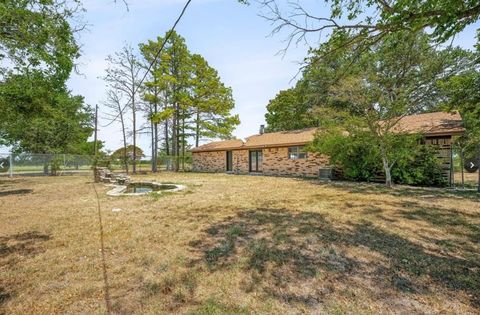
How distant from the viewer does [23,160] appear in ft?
56.9

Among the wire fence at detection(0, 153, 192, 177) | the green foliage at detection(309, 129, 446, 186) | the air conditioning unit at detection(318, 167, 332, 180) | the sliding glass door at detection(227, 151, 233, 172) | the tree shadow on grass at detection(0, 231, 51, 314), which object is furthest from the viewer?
the sliding glass door at detection(227, 151, 233, 172)

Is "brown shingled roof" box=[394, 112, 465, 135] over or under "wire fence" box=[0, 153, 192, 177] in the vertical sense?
over

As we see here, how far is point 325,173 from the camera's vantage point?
13234 millimetres

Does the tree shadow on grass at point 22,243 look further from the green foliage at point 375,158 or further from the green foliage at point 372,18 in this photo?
the green foliage at point 375,158

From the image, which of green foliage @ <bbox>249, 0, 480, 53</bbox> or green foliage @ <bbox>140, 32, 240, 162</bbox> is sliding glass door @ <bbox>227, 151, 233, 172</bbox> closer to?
green foliage @ <bbox>140, 32, 240, 162</bbox>

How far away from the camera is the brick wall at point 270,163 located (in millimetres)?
14470

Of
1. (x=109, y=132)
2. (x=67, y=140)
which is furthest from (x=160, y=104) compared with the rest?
(x=67, y=140)

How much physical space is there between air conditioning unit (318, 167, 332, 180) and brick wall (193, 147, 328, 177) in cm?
59

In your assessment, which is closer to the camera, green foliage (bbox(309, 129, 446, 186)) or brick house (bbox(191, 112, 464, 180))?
green foliage (bbox(309, 129, 446, 186))

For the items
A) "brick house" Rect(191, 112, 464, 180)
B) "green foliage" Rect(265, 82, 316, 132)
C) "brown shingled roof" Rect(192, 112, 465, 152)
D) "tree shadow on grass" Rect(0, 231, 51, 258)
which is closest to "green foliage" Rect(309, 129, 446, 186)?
"brick house" Rect(191, 112, 464, 180)

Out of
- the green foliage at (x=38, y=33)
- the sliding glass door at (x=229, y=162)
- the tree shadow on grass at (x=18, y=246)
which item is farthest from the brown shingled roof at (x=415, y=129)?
A: the green foliage at (x=38, y=33)

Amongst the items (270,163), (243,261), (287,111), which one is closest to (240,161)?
(270,163)

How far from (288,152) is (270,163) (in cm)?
160

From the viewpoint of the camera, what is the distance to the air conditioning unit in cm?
1310
